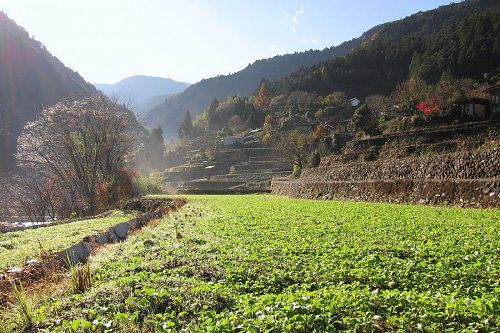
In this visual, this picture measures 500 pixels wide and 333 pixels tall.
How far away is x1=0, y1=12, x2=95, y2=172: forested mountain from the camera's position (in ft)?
265

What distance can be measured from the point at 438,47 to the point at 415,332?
97.5m

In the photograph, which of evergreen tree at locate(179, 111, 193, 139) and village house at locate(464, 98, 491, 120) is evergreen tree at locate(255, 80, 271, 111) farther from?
village house at locate(464, 98, 491, 120)

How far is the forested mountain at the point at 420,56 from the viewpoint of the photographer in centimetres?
7711

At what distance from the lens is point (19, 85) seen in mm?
97875

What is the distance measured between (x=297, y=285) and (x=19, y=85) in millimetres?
112635

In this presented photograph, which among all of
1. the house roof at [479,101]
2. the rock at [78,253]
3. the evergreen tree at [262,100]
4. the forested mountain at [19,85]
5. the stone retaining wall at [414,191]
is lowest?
the stone retaining wall at [414,191]

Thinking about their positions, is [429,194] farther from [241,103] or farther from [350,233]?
[241,103]

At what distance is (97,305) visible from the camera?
22.8 feet

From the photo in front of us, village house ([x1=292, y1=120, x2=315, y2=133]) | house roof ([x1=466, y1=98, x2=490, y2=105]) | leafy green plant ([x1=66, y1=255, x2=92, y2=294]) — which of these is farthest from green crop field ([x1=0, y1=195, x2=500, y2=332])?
village house ([x1=292, y1=120, x2=315, y2=133])

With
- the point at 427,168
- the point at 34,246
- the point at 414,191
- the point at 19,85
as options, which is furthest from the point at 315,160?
the point at 19,85

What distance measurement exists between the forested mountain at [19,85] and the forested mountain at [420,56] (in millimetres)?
76322

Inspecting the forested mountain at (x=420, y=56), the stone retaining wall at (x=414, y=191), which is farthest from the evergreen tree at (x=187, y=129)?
the stone retaining wall at (x=414, y=191)

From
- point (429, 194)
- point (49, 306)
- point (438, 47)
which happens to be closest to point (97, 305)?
point (49, 306)

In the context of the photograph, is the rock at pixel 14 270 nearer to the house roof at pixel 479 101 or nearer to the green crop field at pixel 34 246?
the green crop field at pixel 34 246
